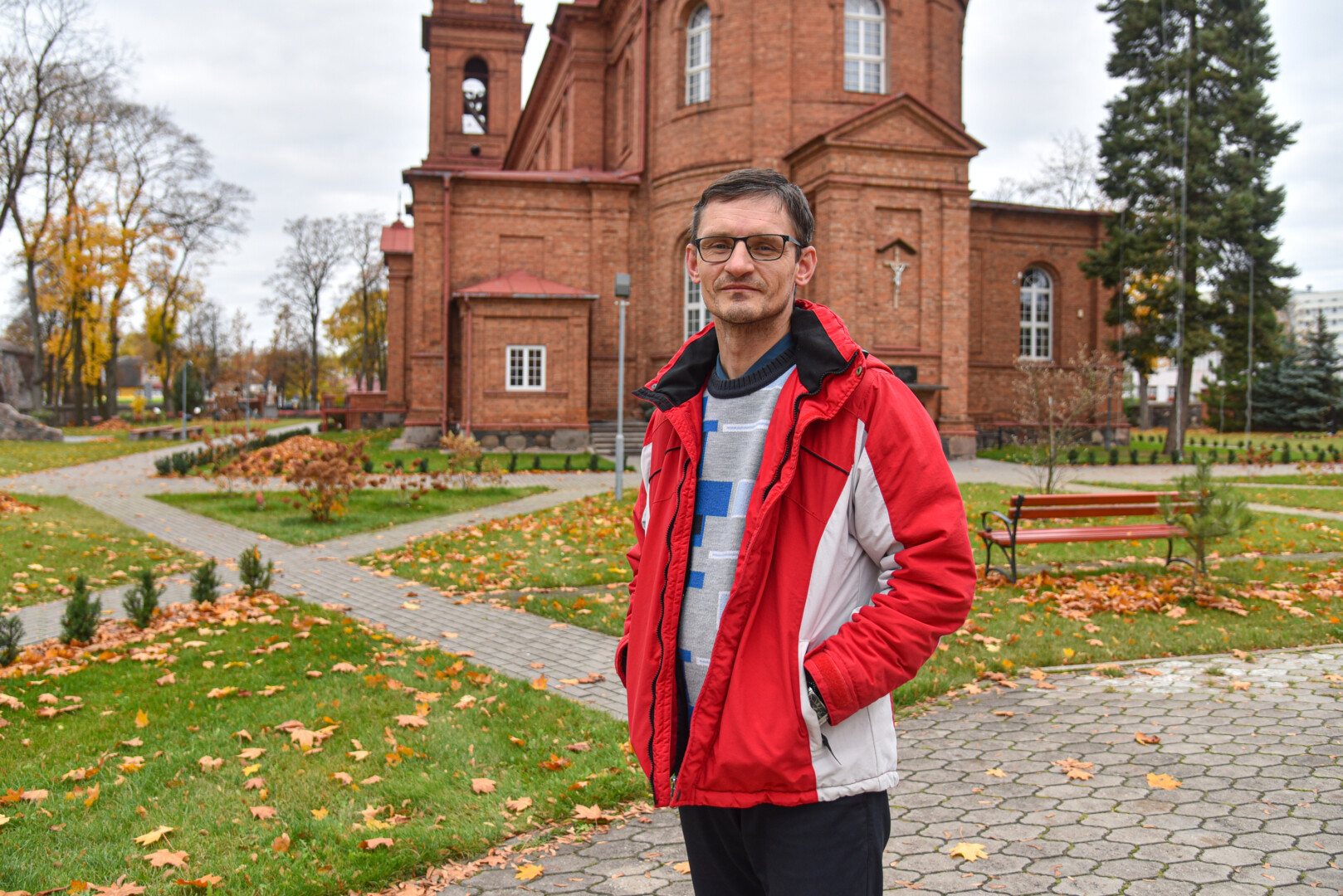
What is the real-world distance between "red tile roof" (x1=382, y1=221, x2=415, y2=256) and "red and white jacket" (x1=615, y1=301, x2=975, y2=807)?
3467 centimetres

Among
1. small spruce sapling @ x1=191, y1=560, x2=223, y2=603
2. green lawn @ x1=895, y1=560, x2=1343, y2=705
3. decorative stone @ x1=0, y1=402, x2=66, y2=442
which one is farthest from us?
decorative stone @ x1=0, y1=402, x2=66, y2=442

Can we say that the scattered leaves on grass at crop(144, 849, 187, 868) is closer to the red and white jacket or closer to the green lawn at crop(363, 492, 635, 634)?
the red and white jacket

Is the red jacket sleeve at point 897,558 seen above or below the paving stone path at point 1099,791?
above

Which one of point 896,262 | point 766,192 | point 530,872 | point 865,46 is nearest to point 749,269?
point 766,192

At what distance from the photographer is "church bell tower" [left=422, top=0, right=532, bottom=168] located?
40.4 m

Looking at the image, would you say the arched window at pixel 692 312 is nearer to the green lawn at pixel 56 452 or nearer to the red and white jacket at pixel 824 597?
the green lawn at pixel 56 452

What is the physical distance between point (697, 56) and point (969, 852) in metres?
26.5

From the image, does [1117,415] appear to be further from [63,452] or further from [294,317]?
[294,317]

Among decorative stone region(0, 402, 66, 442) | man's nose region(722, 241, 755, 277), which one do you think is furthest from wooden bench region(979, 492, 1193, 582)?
decorative stone region(0, 402, 66, 442)

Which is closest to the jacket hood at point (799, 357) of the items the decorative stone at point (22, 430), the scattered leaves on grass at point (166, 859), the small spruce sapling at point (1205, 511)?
the scattered leaves on grass at point (166, 859)

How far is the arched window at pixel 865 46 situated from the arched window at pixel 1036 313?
881cm

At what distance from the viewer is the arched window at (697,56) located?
26.7 metres

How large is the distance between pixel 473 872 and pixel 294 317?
6796cm

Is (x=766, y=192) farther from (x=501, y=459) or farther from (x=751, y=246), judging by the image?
(x=501, y=459)
